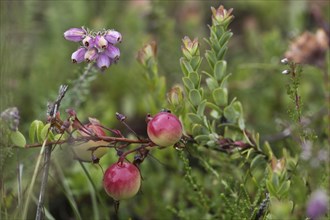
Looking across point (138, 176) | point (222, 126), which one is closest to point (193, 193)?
point (222, 126)

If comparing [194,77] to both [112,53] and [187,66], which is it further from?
[112,53]

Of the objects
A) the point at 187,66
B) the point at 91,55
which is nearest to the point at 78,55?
the point at 91,55

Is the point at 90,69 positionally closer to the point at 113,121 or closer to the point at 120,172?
the point at 120,172

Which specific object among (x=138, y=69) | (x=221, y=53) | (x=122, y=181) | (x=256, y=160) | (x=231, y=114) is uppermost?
(x=138, y=69)

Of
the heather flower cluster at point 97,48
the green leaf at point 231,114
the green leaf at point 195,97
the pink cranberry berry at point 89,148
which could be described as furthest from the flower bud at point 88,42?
the green leaf at point 231,114

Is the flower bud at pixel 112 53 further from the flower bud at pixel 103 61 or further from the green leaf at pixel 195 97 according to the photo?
the green leaf at pixel 195 97

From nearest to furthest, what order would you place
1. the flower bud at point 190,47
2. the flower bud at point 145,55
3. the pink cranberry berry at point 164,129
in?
the pink cranberry berry at point 164,129
the flower bud at point 190,47
the flower bud at point 145,55
